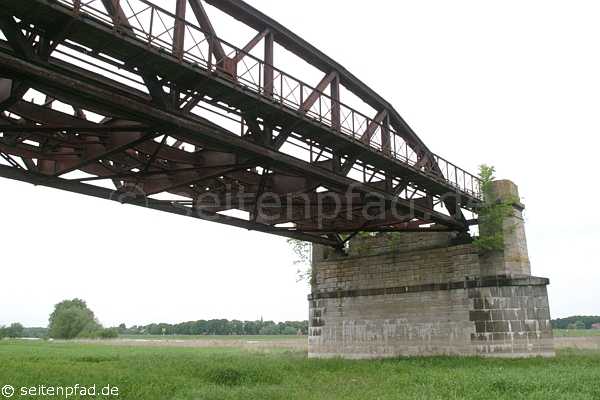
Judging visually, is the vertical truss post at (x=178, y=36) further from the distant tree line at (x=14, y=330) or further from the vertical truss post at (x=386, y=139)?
the distant tree line at (x=14, y=330)

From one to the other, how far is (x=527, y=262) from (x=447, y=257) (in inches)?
135

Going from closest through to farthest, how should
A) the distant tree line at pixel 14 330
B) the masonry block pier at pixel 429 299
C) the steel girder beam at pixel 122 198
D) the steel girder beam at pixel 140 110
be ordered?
the steel girder beam at pixel 140 110
the steel girder beam at pixel 122 198
the masonry block pier at pixel 429 299
the distant tree line at pixel 14 330

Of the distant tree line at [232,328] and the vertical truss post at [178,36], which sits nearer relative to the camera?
the vertical truss post at [178,36]

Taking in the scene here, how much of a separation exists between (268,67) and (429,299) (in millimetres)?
13846

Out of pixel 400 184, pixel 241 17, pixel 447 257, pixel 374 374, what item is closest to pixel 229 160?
pixel 241 17

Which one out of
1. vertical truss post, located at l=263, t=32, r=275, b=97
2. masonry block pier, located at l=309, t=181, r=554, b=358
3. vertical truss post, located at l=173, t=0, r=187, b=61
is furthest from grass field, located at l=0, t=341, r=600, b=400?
vertical truss post, located at l=173, t=0, r=187, b=61

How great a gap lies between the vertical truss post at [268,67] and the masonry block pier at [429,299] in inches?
517

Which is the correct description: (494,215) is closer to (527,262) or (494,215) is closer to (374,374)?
(527,262)

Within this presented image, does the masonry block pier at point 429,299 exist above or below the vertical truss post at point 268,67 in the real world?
below

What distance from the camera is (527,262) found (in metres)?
22.6

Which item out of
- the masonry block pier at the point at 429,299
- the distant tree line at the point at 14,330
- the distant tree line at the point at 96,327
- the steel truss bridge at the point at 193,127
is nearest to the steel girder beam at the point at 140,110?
the steel truss bridge at the point at 193,127

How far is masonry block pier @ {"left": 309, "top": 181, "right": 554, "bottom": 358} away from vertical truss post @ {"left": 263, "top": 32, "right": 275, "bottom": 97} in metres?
13.1

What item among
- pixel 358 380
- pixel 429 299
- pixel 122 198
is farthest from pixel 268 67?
pixel 429 299

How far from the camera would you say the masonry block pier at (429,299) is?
2081cm
